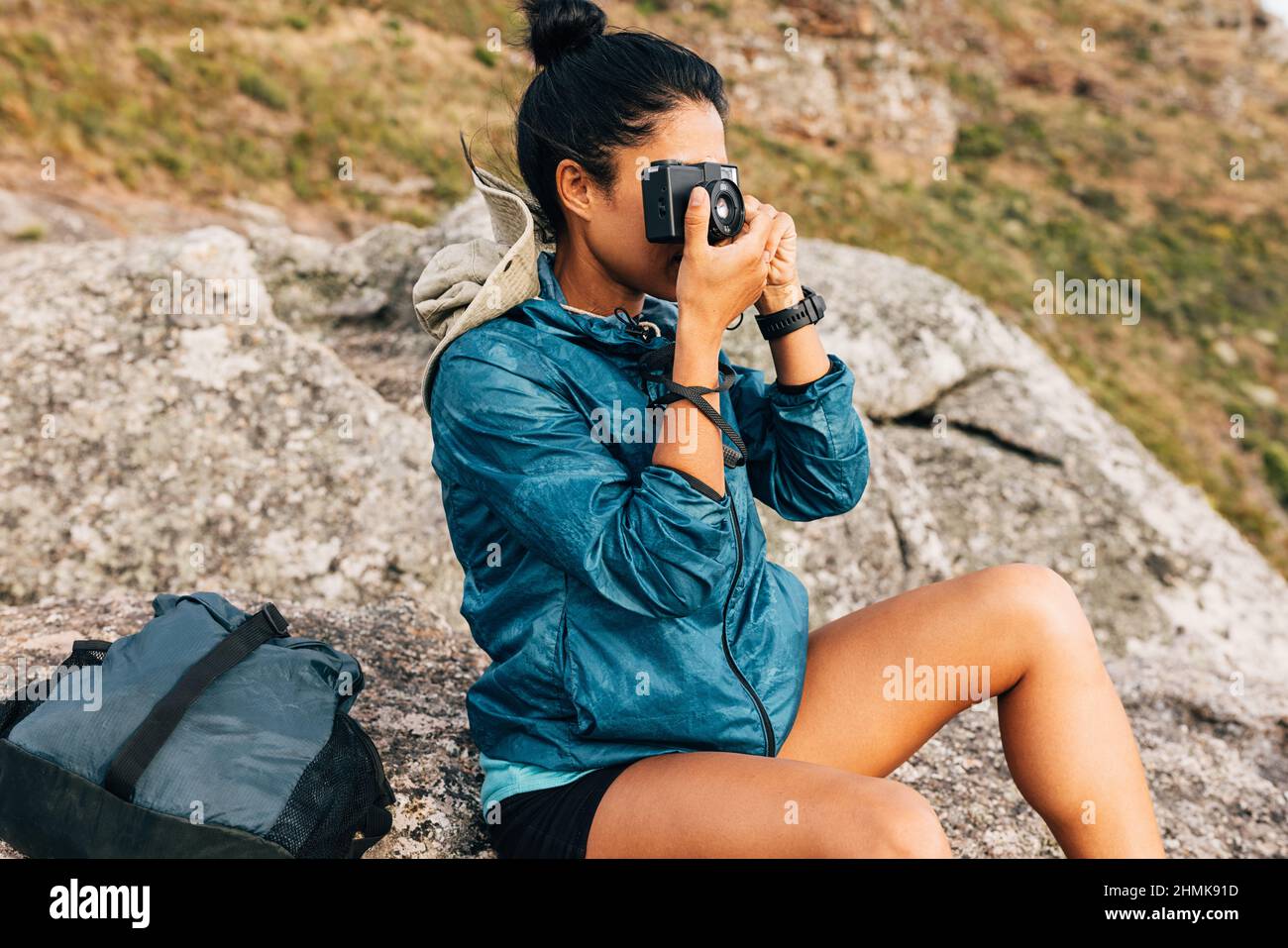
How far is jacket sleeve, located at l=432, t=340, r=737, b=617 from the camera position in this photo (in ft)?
5.31

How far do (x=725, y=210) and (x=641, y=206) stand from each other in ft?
0.55

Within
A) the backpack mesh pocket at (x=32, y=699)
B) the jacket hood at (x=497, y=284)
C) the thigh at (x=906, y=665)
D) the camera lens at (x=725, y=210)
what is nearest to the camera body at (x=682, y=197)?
the camera lens at (x=725, y=210)

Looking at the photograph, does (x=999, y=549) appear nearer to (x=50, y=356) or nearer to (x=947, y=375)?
(x=947, y=375)

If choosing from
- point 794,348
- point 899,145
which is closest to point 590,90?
point 794,348

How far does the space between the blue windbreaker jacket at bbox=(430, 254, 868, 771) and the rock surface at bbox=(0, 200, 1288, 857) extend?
486 millimetres

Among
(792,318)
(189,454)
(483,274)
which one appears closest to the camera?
(483,274)

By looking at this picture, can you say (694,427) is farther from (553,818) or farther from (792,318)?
(553,818)

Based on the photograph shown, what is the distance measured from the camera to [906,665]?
82.0 inches

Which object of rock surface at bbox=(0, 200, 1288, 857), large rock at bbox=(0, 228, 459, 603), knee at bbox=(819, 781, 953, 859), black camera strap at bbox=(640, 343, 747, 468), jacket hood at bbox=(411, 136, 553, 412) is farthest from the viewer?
large rock at bbox=(0, 228, 459, 603)

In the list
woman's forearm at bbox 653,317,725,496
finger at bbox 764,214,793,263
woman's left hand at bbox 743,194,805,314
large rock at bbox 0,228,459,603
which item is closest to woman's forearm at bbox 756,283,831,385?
woman's left hand at bbox 743,194,805,314

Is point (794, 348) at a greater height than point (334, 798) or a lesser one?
greater

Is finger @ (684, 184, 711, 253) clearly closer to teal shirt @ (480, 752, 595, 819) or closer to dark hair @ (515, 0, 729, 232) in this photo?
dark hair @ (515, 0, 729, 232)

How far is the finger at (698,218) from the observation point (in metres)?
1.73
